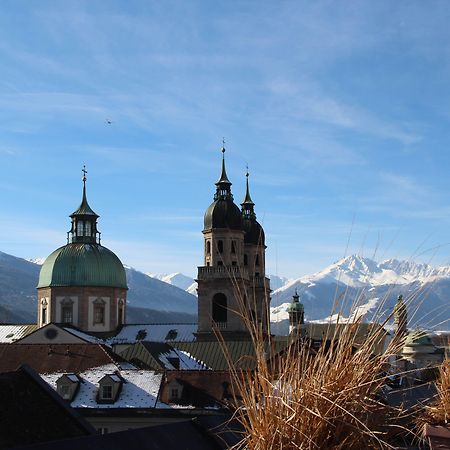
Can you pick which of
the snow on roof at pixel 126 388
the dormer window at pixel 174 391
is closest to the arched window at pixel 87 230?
the snow on roof at pixel 126 388

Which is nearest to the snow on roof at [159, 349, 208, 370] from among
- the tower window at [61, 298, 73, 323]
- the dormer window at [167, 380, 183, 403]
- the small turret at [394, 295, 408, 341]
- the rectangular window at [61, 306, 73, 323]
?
the dormer window at [167, 380, 183, 403]

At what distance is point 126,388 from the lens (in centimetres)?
3934

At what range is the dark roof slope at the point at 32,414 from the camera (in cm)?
1844

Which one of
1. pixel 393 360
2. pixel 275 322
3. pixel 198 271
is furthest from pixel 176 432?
pixel 198 271

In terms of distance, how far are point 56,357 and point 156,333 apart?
20405 millimetres

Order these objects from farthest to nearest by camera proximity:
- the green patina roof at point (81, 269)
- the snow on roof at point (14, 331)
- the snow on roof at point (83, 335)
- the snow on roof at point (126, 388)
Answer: the green patina roof at point (81, 269) < the snow on roof at point (14, 331) < the snow on roof at point (83, 335) < the snow on roof at point (126, 388)

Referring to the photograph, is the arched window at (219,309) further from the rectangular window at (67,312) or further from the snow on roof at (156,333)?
the rectangular window at (67,312)

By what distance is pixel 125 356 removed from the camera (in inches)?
1959

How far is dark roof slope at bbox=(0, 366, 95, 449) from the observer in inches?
726

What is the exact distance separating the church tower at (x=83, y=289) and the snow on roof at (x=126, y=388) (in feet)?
76.3

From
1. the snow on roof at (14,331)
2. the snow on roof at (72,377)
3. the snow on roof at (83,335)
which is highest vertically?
the snow on roof at (14,331)

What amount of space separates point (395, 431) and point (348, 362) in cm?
53

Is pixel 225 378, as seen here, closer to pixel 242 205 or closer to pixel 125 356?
pixel 125 356

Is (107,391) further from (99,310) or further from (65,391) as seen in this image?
(99,310)
